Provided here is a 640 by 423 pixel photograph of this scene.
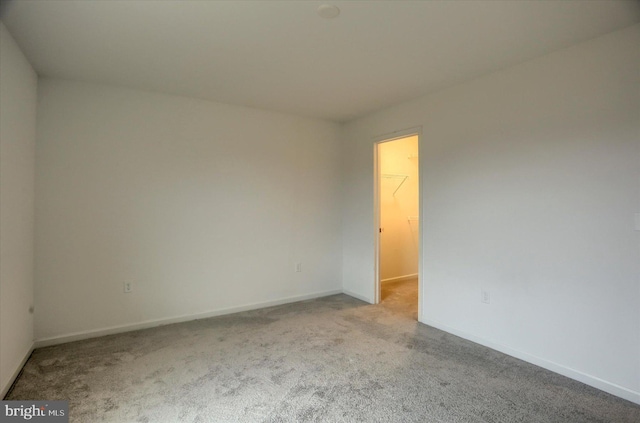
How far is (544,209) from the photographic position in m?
2.53

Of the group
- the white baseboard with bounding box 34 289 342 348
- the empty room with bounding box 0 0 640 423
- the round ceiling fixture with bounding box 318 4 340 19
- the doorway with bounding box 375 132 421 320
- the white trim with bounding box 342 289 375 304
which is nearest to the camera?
the round ceiling fixture with bounding box 318 4 340 19

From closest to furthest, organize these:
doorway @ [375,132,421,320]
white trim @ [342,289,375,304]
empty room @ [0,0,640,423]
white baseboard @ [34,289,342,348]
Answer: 1. empty room @ [0,0,640,423]
2. white baseboard @ [34,289,342,348]
3. white trim @ [342,289,375,304]
4. doorway @ [375,132,421,320]

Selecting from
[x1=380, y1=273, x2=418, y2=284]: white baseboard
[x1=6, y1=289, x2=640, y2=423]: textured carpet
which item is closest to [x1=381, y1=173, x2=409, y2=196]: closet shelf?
[x1=380, y1=273, x2=418, y2=284]: white baseboard

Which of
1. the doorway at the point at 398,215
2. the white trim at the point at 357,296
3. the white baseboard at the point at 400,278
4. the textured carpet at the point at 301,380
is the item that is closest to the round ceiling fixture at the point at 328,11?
the textured carpet at the point at 301,380

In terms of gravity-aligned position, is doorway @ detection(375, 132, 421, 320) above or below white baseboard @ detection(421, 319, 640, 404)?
above

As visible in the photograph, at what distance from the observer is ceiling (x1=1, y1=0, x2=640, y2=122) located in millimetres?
1941

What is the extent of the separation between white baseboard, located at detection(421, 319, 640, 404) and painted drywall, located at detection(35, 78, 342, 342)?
2.19 metres

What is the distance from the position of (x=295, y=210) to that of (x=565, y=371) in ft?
10.4

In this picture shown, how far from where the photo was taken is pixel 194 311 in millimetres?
3611

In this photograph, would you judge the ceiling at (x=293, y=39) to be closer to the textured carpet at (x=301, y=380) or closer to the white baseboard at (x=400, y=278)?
the textured carpet at (x=301, y=380)

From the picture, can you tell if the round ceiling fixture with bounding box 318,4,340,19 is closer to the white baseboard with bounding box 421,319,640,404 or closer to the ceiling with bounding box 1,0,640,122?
the ceiling with bounding box 1,0,640,122

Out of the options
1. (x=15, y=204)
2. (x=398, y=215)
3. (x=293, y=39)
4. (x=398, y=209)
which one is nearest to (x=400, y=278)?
(x=398, y=215)

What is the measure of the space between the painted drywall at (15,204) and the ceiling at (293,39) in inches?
9.9

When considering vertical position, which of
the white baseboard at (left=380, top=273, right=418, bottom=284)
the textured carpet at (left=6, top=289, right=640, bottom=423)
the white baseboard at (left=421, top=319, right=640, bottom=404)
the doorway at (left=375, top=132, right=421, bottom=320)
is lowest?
the textured carpet at (left=6, top=289, right=640, bottom=423)
